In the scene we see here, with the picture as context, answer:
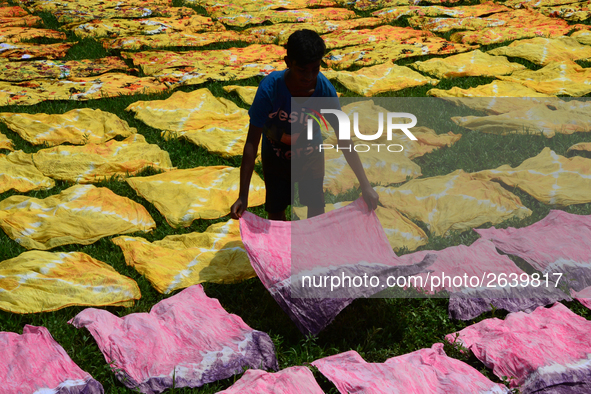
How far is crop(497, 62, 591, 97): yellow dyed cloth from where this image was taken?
5806mm

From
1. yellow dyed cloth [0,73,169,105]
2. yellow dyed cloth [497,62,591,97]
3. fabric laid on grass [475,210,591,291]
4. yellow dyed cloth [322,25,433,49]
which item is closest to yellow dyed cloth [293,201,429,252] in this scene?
fabric laid on grass [475,210,591,291]

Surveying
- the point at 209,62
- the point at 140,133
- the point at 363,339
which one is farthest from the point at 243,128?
the point at 363,339

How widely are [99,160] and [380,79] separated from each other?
3.35m

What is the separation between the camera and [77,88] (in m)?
5.80

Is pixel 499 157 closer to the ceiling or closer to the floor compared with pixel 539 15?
closer to the floor

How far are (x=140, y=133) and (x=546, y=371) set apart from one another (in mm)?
3952

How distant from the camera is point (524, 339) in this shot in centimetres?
242

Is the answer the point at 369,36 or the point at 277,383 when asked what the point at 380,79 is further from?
the point at 277,383

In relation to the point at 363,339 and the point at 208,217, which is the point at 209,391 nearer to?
the point at 363,339

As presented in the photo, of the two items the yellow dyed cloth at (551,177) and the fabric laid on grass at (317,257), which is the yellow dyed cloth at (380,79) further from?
the fabric laid on grass at (317,257)

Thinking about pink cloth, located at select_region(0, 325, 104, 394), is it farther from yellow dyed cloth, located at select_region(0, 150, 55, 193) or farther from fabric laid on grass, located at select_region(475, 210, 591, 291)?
fabric laid on grass, located at select_region(475, 210, 591, 291)

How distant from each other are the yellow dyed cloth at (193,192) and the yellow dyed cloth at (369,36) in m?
4.06

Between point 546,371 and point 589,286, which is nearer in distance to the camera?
point 546,371

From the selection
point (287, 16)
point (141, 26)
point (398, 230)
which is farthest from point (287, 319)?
point (287, 16)
